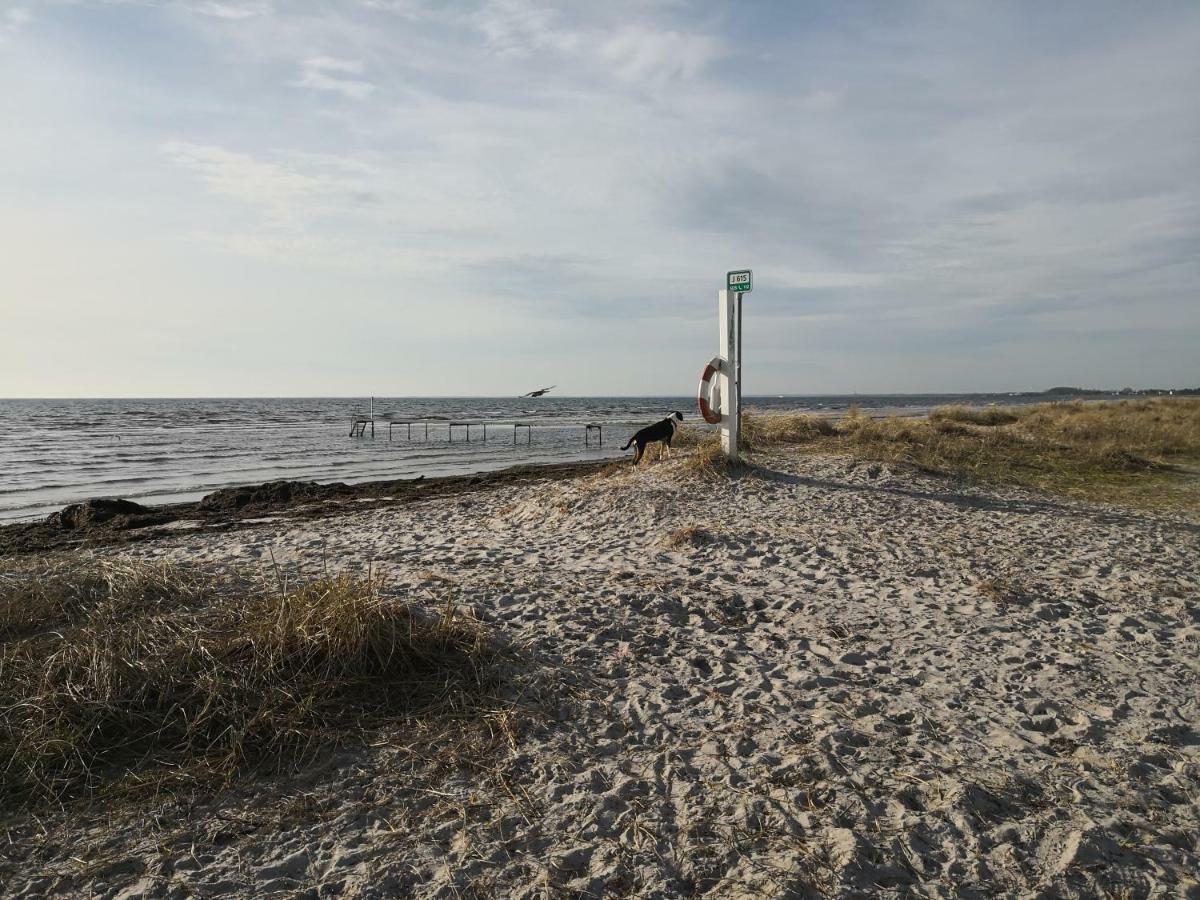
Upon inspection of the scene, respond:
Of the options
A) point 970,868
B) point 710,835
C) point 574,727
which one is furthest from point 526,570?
point 970,868

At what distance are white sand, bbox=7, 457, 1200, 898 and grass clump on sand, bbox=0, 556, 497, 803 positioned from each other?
0.34 metres

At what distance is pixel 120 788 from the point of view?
3.05 m

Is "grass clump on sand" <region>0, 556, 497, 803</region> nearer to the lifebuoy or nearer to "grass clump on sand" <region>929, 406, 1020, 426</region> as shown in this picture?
the lifebuoy

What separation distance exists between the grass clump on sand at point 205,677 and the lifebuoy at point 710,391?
6119mm

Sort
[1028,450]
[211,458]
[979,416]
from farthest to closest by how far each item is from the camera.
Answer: [979,416], [211,458], [1028,450]

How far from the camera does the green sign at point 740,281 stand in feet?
31.5

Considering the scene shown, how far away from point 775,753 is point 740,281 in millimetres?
7369

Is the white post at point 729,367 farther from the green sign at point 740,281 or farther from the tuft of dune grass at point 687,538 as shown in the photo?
the tuft of dune grass at point 687,538

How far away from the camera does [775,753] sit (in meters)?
3.37

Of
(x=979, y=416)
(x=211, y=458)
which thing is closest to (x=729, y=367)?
(x=211, y=458)

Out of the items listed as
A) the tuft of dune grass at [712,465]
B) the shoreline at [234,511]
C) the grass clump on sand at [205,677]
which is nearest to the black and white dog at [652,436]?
the tuft of dune grass at [712,465]

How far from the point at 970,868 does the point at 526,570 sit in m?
4.07

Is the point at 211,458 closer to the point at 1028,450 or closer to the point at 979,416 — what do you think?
the point at 1028,450

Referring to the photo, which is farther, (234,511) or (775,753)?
(234,511)
